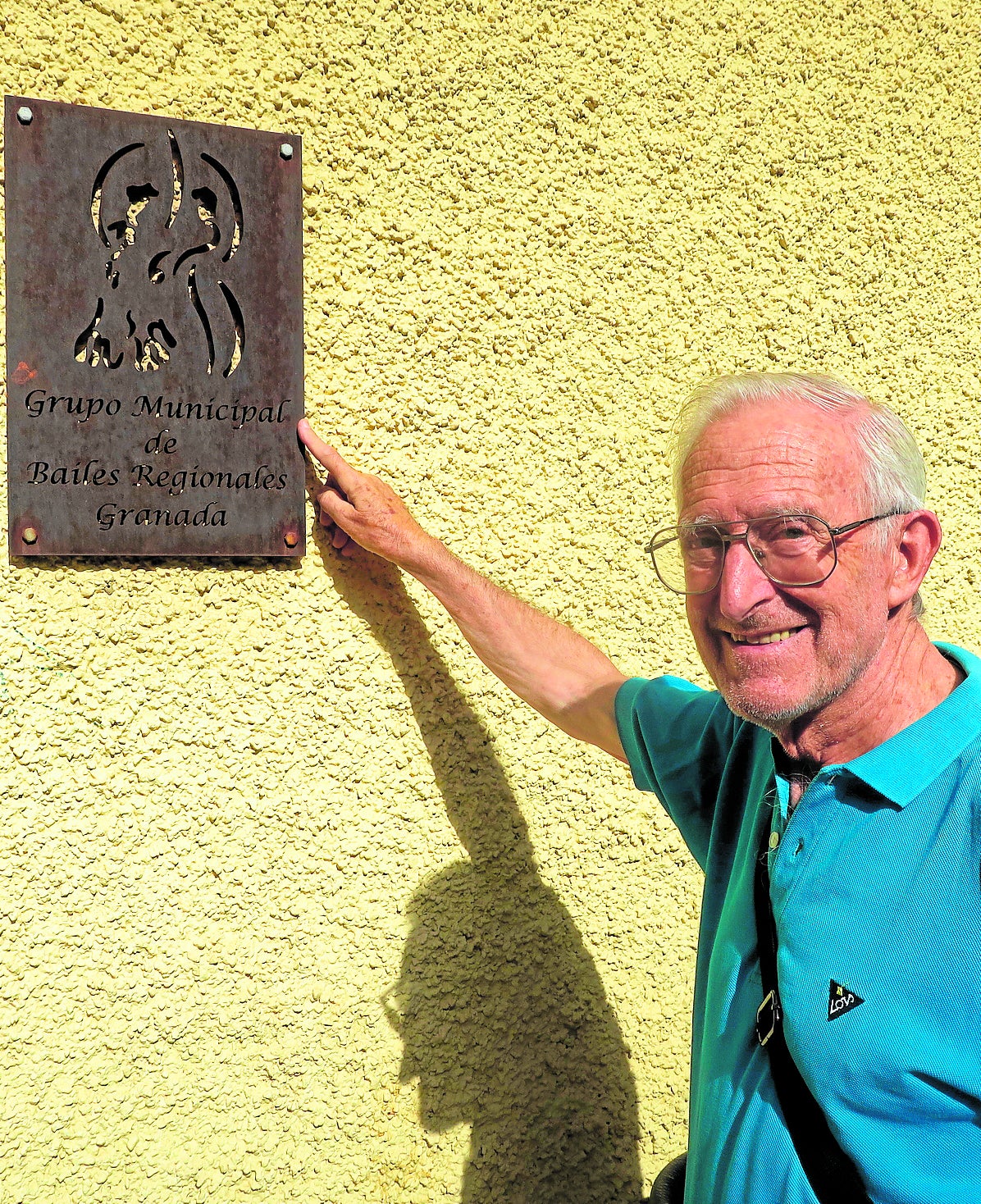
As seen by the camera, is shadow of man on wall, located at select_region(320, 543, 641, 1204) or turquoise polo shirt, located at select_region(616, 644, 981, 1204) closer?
turquoise polo shirt, located at select_region(616, 644, 981, 1204)

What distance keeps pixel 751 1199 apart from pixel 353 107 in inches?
65.7

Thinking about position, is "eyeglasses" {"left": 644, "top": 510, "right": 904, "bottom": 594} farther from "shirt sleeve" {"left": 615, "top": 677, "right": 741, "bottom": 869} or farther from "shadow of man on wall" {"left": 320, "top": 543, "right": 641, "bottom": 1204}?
"shadow of man on wall" {"left": 320, "top": 543, "right": 641, "bottom": 1204}

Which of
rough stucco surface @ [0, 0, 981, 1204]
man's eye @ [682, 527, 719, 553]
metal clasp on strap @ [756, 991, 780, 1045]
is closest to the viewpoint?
metal clasp on strap @ [756, 991, 780, 1045]

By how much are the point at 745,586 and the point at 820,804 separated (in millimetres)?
297

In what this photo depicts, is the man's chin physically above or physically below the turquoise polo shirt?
above

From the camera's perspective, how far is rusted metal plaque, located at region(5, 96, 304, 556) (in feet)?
4.57

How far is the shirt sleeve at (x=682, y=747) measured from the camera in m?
1.55

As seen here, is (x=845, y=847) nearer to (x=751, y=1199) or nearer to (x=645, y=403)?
(x=751, y=1199)

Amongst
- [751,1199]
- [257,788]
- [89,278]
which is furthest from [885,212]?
[751,1199]

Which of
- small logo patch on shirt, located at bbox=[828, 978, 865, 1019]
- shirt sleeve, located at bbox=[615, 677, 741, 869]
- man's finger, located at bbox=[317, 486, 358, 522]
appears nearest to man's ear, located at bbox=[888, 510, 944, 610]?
shirt sleeve, located at bbox=[615, 677, 741, 869]

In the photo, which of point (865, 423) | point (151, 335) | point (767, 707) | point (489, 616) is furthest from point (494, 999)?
point (151, 335)

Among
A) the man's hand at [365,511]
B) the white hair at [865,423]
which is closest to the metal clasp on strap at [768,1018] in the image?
the white hair at [865,423]

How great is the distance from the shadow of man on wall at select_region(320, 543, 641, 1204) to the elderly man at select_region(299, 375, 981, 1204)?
0.27 metres

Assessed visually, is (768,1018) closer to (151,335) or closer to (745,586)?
(745,586)
